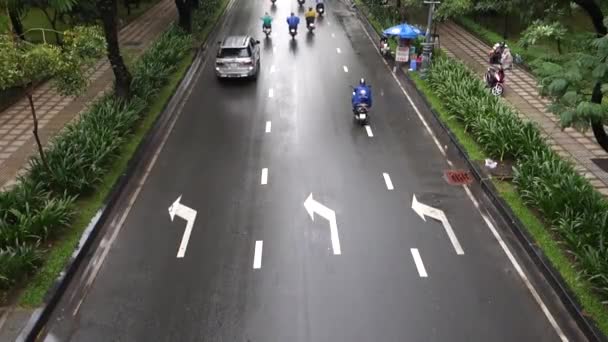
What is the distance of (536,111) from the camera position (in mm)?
19266

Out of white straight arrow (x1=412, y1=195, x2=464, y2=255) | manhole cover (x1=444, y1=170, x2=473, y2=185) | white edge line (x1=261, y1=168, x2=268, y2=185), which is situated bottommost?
white straight arrow (x1=412, y1=195, x2=464, y2=255)

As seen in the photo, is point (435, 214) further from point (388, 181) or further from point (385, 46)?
point (385, 46)

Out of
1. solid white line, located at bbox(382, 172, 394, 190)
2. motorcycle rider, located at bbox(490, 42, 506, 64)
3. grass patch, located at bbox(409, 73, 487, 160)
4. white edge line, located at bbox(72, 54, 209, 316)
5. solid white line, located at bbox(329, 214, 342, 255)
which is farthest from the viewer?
motorcycle rider, located at bbox(490, 42, 506, 64)

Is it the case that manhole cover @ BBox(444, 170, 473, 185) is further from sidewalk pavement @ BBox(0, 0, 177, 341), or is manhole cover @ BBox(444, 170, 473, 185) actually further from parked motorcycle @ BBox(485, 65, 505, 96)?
→ sidewalk pavement @ BBox(0, 0, 177, 341)

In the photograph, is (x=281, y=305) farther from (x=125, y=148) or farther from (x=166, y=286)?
(x=125, y=148)

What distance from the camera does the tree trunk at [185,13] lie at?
1106 inches

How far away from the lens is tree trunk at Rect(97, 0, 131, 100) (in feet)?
58.0

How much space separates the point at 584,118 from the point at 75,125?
13746 millimetres

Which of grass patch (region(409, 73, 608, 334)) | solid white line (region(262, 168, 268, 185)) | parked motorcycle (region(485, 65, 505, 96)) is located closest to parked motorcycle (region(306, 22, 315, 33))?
parked motorcycle (region(485, 65, 505, 96))

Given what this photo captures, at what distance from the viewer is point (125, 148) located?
51.6 ft

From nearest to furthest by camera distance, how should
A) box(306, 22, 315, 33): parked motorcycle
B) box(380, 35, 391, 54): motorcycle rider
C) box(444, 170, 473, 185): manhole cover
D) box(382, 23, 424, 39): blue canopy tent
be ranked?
box(444, 170, 473, 185): manhole cover < box(382, 23, 424, 39): blue canopy tent < box(380, 35, 391, 54): motorcycle rider < box(306, 22, 315, 33): parked motorcycle

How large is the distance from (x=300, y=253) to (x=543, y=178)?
6398 mm

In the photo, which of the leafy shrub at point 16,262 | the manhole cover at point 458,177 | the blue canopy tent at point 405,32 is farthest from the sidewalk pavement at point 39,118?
the blue canopy tent at point 405,32

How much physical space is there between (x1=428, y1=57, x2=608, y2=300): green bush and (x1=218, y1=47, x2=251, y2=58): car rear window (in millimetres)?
8498
